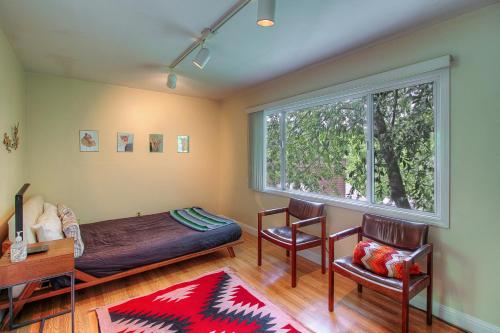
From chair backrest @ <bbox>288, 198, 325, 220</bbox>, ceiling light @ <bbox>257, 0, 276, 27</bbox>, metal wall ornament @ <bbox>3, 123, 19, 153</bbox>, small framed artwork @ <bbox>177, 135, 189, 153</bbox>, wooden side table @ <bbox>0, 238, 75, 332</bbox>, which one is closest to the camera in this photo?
ceiling light @ <bbox>257, 0, 276, 27</bbox>

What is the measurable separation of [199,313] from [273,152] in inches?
99.3

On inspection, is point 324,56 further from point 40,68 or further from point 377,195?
point 40,68

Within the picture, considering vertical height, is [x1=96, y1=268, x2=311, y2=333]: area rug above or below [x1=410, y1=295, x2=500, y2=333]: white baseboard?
below

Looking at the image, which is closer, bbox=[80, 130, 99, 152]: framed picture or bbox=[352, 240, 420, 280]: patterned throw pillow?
bbox=[352, 240, 420, 280]: patterned throw pillow

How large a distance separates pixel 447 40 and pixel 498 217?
1461mm

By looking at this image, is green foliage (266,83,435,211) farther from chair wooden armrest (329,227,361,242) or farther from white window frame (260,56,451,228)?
chair wooden armrest (329,227,361,242)

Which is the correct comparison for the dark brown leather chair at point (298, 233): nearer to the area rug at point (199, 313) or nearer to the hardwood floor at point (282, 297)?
the hardwood floor at point (282, 297)

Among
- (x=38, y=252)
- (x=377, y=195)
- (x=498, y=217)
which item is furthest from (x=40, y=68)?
(x=498, y=217)

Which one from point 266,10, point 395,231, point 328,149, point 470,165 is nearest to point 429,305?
point 395,231

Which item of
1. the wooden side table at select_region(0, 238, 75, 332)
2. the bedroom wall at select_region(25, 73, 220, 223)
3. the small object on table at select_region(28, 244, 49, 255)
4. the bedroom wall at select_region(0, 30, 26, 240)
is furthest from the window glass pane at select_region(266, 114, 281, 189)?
the bedroom wall at select_region(0, 30, 26, 240)

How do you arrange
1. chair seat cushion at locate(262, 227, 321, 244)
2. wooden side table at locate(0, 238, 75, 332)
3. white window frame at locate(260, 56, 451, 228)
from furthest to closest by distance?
chair seat cushion at locate(262, 227, 321, 244), white window frame at locate(260, 56, 451, 228), wooden side table at locate(0, 238, 75, 332)

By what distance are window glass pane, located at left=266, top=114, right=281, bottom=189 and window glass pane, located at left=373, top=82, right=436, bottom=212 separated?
1552mm

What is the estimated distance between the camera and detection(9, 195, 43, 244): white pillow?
2.13 m

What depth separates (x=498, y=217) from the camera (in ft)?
6.12
